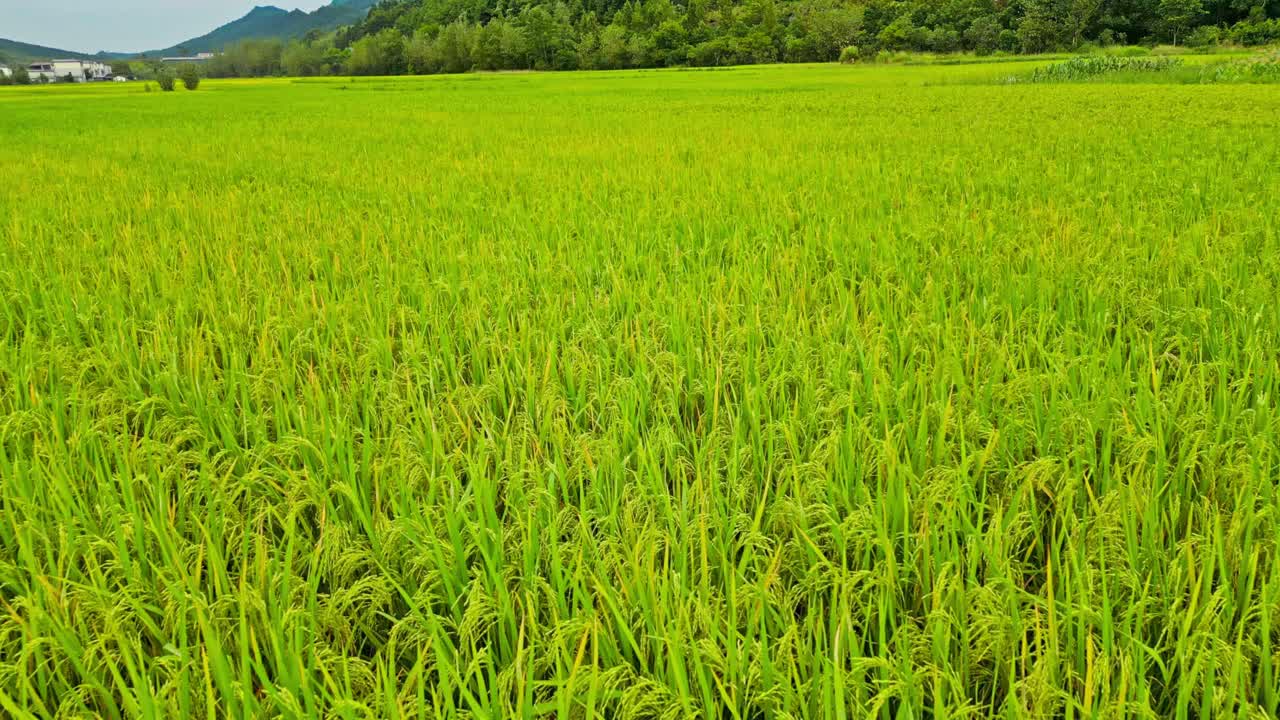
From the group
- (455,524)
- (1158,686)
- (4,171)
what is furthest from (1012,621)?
(4,171)

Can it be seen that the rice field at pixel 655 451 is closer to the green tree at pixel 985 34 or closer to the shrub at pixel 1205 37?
the shrub at pixel 1205 37

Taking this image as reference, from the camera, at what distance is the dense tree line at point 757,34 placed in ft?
171

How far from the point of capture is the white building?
8156 cm

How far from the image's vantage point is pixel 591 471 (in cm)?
169

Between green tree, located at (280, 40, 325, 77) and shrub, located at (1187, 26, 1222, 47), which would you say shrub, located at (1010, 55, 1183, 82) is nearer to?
shrub, located at (1187, 26, 1222, 47)

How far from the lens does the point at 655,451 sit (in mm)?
1726

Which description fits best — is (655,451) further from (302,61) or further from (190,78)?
(302,61)

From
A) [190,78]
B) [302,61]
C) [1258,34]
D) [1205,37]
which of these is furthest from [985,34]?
[302,61]

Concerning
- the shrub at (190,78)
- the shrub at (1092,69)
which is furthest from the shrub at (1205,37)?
the shrub at (190,78)

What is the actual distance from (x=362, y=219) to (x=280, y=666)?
4583mm

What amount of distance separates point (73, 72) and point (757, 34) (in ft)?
292

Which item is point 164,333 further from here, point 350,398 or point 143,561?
point 143,561

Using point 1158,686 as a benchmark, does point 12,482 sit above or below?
above

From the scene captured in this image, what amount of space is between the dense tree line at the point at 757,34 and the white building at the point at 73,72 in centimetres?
1416
